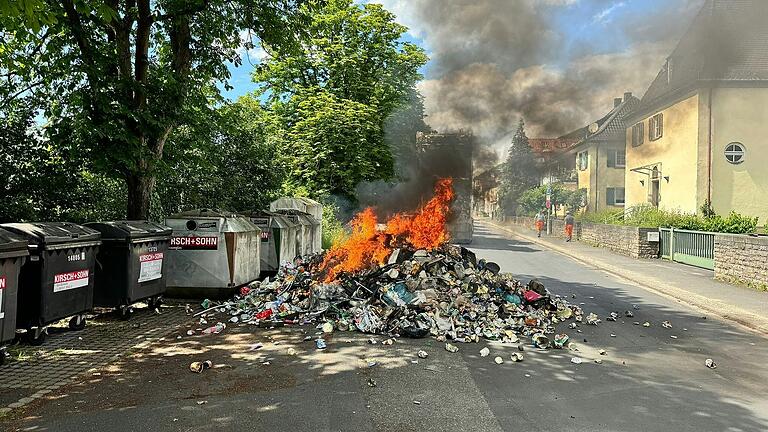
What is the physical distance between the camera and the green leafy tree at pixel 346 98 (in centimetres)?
2420

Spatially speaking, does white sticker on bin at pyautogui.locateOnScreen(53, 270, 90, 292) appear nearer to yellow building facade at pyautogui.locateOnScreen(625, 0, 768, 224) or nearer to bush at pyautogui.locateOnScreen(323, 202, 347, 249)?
bush at pyautogui.locateOnScreen(323, 202, 347, 249)

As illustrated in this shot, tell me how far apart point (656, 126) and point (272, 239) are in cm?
2103

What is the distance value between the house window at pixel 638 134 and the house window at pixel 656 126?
1.57 ft

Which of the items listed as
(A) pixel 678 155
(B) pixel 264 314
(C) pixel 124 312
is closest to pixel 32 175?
(C) pixel 124 312

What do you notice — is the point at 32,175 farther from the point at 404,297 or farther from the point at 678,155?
the point at 678,155

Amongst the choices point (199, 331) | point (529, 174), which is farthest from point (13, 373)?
point (529, 174)

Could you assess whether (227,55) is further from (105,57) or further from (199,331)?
(199,331)

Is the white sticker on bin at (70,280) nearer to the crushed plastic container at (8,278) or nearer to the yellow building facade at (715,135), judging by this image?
the crushed plastic container at (8,278)

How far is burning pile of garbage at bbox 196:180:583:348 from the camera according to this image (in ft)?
25.8

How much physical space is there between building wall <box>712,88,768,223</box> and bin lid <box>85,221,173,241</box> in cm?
2356

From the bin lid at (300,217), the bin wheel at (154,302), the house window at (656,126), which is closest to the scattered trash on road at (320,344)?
the bin wheel at (154,302)

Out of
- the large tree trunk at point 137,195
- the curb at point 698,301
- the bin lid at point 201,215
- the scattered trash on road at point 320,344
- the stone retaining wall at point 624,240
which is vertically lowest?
the curb at point 698,301

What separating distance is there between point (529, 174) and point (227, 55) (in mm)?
13089

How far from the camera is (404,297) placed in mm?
8750
